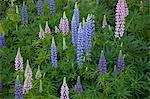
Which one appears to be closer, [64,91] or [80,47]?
[64,91]

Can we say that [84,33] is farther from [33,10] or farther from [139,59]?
[33,10]

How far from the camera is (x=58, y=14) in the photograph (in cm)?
595

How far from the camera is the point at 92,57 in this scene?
4.81m

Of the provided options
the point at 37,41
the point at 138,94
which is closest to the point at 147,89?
the point at 138,94

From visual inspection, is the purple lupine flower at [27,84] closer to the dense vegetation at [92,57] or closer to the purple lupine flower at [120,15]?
the dense vegetation at [92,57]

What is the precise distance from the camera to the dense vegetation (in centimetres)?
429

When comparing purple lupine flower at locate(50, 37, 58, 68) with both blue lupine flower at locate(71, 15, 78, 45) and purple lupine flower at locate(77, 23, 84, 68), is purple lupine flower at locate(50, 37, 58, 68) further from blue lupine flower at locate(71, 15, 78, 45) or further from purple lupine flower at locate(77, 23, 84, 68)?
blue lupine flower at locate(71, 15, 78, 45)

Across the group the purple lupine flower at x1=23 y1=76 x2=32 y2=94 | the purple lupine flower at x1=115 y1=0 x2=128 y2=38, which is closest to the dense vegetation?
the purple lupine flower at x1=23 y1=76 x2=32 y2=94

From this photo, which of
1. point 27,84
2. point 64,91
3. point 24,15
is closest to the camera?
point 64,91

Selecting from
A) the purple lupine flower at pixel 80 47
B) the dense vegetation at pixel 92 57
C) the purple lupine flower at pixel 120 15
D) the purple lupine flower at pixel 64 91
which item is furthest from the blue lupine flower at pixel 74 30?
the purple lupine flower at pixel 64 91

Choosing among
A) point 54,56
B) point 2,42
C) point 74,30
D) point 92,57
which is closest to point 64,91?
point 54,56

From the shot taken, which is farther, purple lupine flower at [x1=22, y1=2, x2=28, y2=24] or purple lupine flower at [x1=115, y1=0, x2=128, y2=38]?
purple lupine flower at [x1=22, y1=2, x2=28, y2=24]

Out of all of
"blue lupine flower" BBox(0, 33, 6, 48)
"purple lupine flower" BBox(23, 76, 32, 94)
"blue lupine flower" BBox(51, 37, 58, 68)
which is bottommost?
"purple lupine flower" BBox(23, 76, 32, 94)

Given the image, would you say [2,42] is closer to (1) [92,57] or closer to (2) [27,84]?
(2) [27,84]
